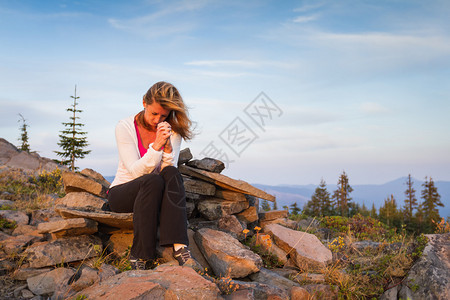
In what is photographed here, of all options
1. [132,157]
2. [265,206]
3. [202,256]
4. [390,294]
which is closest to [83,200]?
[132,157]

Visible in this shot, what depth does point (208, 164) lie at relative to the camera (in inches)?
295

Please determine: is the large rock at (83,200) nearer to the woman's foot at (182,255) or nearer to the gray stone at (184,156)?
the gray stone at (184,156)

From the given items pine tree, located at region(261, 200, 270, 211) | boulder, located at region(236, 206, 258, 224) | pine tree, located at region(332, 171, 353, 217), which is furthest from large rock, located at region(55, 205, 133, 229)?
pine tree, located at region(332, 171, 353, 217)

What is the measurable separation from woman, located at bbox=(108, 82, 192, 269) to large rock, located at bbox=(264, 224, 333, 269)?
7.84ft

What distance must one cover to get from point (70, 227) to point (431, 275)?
5.66 m

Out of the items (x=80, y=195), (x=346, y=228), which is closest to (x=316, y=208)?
(x=346, y=228)

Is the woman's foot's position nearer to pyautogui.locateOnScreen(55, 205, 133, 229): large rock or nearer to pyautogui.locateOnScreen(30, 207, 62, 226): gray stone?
pyautogui.locateOnScreen(55, 205, 133, 229): large rock

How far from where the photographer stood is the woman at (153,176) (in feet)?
16.1

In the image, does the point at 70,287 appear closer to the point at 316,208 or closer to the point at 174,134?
the point at 174,134

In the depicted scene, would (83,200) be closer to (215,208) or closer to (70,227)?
(70,227)

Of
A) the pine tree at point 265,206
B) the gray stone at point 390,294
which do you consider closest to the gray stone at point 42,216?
the gray stone at point 390,294

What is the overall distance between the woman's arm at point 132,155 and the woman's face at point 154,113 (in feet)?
1.21

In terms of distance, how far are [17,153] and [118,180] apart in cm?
Result: 1222

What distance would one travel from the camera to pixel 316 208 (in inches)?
1148
